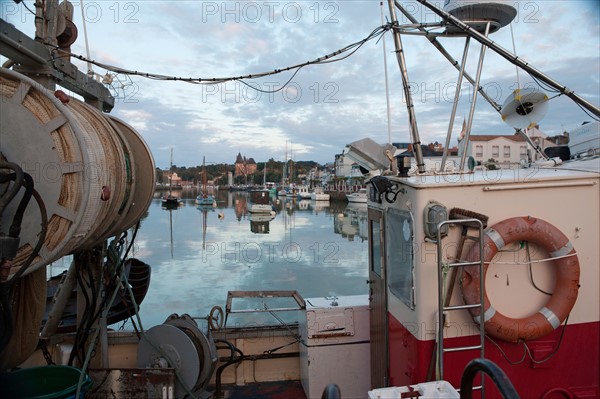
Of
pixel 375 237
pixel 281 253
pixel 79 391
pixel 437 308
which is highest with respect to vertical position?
pixel 375 237

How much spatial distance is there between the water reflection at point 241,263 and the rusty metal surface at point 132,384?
6172mm

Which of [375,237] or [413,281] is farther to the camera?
[375,237]

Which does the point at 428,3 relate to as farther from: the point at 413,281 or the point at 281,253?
the point at 281,253

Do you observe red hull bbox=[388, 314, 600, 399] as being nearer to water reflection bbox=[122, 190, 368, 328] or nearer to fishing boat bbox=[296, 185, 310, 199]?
water reflection bbox=[122, 190, 368, 328]

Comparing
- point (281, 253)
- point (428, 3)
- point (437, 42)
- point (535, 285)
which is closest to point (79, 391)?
point (535, 285)

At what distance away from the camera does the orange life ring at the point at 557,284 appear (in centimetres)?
301

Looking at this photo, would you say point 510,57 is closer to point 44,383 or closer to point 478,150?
point 44,383

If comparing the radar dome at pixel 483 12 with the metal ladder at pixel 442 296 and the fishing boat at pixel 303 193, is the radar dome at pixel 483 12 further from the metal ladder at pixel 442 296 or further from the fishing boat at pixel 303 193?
the fishing boat at pixel 303 193

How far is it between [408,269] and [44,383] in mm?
3085

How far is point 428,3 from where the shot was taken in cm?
365

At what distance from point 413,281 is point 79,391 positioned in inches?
103

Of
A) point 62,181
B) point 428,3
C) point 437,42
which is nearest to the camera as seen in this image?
point 62,181

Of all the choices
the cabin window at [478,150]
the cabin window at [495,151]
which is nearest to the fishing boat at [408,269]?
the cabin window at [495,151]

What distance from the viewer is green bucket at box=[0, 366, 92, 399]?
9.57 feet
